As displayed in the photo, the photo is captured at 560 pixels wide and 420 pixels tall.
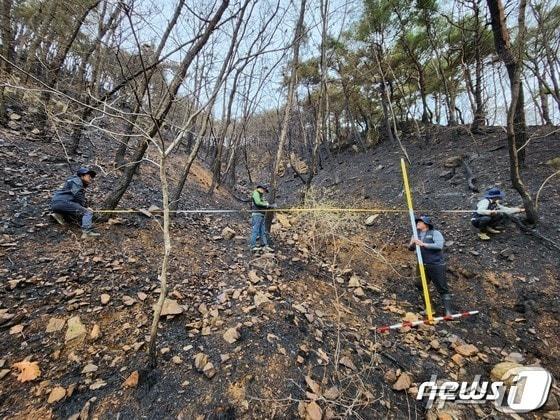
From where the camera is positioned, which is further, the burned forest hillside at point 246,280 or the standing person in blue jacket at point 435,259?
the standing person in blue jacket at point 435,259

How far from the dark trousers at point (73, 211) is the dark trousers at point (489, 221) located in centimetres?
823

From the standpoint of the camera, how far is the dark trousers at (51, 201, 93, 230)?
482cm

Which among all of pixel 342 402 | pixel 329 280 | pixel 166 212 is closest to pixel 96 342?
pixel 166 212

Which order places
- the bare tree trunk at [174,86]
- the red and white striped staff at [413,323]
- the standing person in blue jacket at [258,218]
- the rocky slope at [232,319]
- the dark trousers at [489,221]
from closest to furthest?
the rocky slope at [232,319] → the red and white striped staff at [413,323] → the bare tree trunk at [174,86] → the standing person in blue jacket at [258,218] → the dark trousers at [489,221]

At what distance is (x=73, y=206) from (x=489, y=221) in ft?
28.7

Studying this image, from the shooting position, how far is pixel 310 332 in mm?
3807

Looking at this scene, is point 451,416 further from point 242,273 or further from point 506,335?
point 242,273

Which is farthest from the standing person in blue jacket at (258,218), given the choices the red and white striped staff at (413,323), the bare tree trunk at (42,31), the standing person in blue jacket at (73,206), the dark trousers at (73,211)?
the bare tree trunk at (42,31)

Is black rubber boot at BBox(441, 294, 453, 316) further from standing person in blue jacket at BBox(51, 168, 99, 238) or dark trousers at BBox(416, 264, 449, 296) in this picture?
standing person in blue jacket at BBox(51, 168, 99, 238)

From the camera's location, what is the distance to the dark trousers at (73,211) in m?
4.82

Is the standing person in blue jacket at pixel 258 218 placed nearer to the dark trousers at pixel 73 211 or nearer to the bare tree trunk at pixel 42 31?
the dark trousers at pixel 73 211

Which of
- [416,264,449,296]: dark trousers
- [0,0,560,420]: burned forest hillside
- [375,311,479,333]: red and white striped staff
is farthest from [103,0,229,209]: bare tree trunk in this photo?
[416,264,449,296]: dark trousers

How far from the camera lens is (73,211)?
4879mm

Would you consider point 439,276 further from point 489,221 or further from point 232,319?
point 232,319
